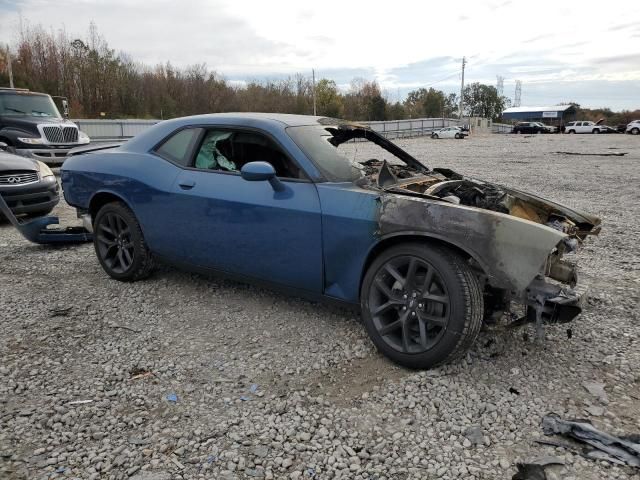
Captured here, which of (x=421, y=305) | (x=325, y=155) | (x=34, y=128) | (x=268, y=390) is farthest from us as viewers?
(x=34, y=128)

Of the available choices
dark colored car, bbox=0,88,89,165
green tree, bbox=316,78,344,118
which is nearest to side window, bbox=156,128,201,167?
dark colored car, bbox=0,88,89,165

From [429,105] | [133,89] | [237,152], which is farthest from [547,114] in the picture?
[237,152]

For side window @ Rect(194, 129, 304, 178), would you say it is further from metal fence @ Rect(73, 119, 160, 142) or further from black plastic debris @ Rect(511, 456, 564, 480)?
metal fence @ Rect(73, 119, 160, 142)

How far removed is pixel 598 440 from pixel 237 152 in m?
3.07

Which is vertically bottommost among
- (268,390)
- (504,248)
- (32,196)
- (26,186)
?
(268,390)

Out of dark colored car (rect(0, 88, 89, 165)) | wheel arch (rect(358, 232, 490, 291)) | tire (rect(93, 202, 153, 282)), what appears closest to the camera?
wheel arch (rect(358, 232, 490, 291))

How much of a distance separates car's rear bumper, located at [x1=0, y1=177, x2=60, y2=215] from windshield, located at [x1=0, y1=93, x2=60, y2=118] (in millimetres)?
8208

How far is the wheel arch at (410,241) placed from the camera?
2.90m

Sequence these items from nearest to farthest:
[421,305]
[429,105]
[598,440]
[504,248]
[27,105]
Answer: [598,440] → [504,248] → [421,305] → [27,105] → [429,105]

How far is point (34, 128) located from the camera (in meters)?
13.3

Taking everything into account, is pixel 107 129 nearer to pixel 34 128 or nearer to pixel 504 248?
pixel 34 128

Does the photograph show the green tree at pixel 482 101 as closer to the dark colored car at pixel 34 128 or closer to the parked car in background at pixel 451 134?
the parked car in background at pixel 451 134

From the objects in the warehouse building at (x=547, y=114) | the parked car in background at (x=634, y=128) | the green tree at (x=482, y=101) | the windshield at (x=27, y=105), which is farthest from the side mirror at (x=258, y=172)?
the green tree at (x=482, y=101)

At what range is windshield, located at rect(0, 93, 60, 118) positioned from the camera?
44.1ft
